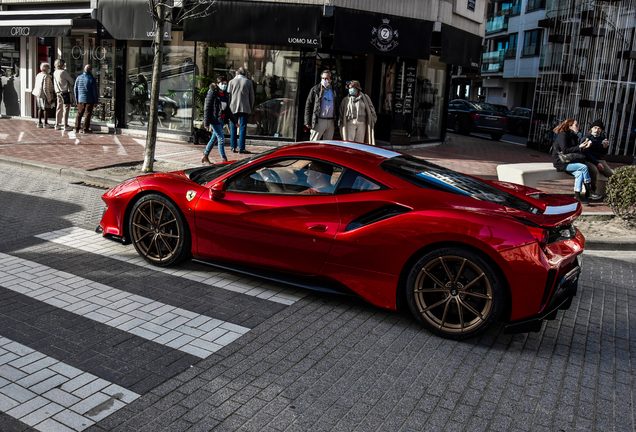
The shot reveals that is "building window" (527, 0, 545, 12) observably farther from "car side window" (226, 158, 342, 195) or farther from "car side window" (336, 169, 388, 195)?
"car side window" (336, 169, 388, 195)

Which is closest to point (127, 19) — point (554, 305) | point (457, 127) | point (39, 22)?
point (39, 22)

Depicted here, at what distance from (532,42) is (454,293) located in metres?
48.6

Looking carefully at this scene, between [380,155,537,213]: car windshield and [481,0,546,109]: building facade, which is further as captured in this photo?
[481,0,546,109]: building facade

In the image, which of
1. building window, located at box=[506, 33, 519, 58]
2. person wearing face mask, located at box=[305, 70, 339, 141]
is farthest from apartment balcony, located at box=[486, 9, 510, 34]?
person wearing face mask, located at box=[305, 70, 339, 141]

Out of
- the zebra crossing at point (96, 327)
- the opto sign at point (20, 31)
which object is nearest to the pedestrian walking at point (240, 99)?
the zebra crossing at point (96, 327)

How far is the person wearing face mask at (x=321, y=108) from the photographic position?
11.7 m

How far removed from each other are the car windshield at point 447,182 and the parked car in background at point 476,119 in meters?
20.9

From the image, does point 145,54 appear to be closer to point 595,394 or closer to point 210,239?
point 210,239

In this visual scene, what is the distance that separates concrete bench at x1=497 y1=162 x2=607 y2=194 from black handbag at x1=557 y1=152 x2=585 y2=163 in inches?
9.6

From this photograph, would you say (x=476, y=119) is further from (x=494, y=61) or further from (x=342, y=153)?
(x=494, y=61)

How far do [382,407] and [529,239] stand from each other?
5.46ft

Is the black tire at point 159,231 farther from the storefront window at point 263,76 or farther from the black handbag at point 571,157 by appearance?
the storefront window at point 263,76

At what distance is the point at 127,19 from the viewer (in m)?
16.3

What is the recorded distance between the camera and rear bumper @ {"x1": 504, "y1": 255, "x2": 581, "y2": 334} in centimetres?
427
